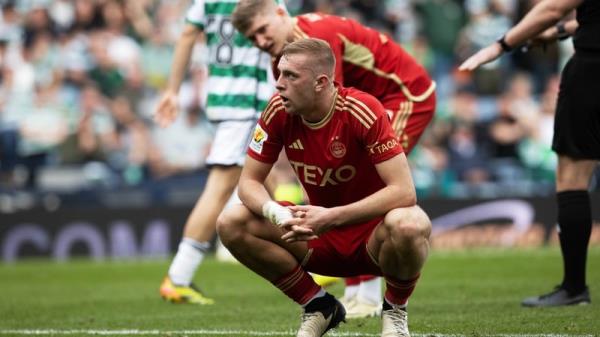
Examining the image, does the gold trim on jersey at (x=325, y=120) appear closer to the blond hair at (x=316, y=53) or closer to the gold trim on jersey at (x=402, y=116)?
the blond hair at (x=316, y=53)

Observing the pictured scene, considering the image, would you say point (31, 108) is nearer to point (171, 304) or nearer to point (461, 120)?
point (461, 120)

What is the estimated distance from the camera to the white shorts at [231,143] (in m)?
7.93

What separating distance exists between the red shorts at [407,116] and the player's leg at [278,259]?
5.63 ft

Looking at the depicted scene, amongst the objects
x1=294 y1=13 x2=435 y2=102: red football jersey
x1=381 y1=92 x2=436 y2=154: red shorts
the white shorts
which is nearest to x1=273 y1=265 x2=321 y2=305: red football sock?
x1=294 y1=13 x2=435 y2=102: red football jersey

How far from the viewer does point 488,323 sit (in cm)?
604

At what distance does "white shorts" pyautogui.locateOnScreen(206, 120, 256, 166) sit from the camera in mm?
7934

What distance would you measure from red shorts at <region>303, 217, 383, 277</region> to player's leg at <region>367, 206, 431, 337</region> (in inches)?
3.1

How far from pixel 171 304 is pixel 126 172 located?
8154mm

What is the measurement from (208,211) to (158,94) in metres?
9.24

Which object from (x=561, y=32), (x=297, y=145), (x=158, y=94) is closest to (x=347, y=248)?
(x=297, y=145)

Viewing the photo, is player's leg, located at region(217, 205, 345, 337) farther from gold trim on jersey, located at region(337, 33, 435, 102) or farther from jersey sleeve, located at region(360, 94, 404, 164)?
gold trim on jersey, located at region(337, 33, 435, 102)

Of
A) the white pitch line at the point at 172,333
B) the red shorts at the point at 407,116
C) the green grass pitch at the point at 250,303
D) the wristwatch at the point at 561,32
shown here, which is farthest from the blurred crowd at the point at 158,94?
the white pitch line at the point at 172,333

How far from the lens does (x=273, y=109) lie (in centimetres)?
526

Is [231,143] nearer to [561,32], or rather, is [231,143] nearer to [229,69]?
[229,69]
